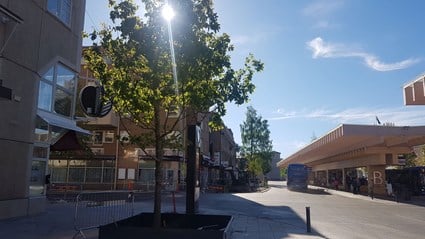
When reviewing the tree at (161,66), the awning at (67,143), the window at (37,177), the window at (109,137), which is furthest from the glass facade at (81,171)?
the tree at (161,66)

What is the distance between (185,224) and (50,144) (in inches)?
443

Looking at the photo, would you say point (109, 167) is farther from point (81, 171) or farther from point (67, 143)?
point (67, 143)

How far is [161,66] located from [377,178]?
41350 mm

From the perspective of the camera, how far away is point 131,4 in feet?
35.7

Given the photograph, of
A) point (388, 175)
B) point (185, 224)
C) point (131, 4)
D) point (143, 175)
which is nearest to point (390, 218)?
point (185, 224)

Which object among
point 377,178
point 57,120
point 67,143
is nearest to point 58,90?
point 57,120

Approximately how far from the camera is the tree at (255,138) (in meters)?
88.2

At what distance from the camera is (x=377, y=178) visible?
46875mm

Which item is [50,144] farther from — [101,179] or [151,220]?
[101,179]

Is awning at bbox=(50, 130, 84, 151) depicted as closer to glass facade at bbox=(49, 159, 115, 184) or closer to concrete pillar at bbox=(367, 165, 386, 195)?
glass facade at bbox=(49, 159, 115, 184)

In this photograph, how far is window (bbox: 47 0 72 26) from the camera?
20.3 metres

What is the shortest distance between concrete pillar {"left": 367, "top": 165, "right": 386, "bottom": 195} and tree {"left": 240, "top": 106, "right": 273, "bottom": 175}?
134 ft

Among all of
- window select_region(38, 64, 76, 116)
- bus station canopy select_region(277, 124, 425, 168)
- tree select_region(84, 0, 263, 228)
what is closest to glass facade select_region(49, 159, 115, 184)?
bus station canopy select_region(277, 124, 425, 168)

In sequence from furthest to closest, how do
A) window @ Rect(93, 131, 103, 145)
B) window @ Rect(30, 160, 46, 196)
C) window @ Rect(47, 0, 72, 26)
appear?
window @ Rect(93, 131, 103, 145)
window @ Rect(47, 0, 72, 26)
window @ Rect(30, 160, 46, 196)
